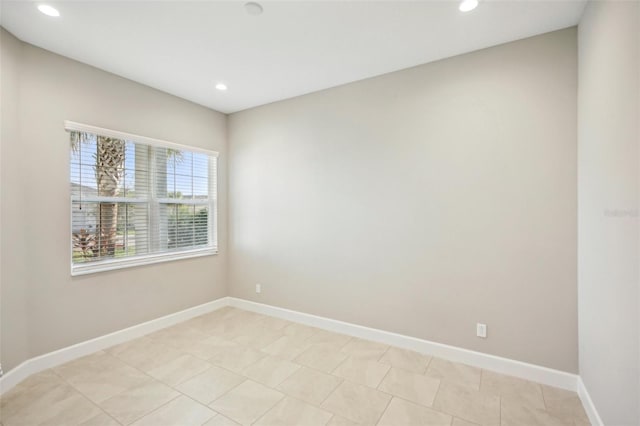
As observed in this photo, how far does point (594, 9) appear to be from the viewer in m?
1.91

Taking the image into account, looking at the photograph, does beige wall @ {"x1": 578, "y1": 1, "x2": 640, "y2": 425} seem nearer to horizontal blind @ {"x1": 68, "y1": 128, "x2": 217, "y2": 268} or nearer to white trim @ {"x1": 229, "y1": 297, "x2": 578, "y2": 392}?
white trim @ {"x1": 229, "y1": 297, "x2": 578, "y2": 392}

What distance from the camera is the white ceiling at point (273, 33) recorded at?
6.88 ft

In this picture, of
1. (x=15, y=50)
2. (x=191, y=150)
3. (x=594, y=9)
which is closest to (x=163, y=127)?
(x=191, y=150)

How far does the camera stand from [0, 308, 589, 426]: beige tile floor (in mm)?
2004

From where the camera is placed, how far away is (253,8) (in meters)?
2.10

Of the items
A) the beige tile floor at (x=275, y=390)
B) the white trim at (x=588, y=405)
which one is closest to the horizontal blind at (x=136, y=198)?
the beige tile floor at (x=275, y=390)

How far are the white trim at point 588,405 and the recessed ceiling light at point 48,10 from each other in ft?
14.7

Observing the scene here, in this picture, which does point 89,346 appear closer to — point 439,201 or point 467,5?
point 439,201

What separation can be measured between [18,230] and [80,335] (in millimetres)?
1124

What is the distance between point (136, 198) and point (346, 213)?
238 cm

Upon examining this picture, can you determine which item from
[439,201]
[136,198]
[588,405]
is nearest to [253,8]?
[439,201]

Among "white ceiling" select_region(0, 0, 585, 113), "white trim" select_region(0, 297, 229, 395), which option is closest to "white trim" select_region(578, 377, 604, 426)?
"white ceiling" select_region(0, 0, 585, 113)

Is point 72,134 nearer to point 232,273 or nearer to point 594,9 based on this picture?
point 232,273

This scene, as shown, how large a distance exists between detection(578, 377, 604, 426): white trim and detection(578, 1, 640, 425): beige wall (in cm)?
6
